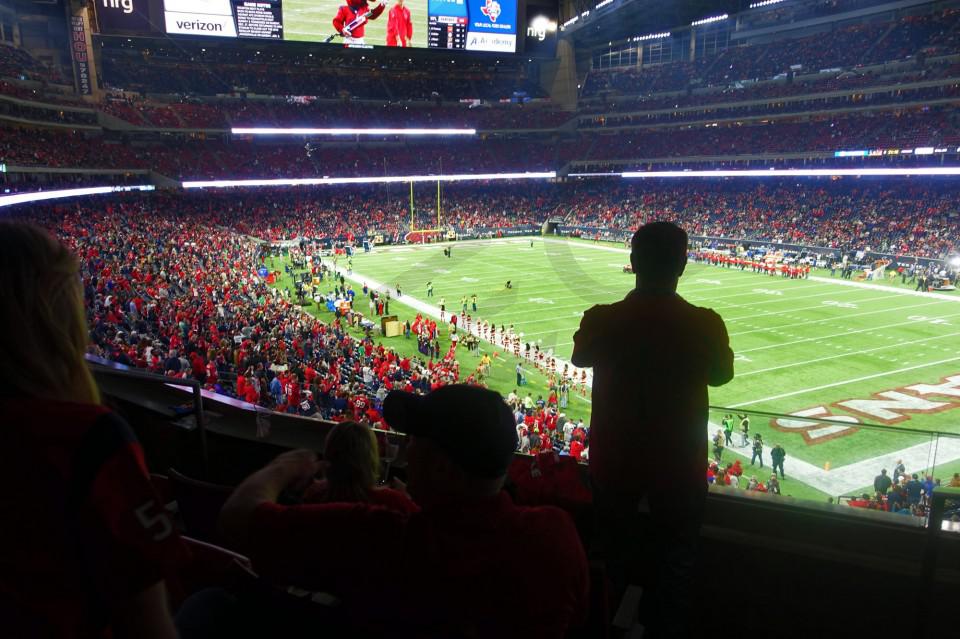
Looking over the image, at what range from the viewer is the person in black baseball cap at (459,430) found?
1575mm

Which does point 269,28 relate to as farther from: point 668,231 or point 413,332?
point 668,231

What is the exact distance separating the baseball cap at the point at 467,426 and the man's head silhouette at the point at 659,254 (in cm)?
121

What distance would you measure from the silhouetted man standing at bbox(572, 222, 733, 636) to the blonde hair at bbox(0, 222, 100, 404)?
6.13 ft

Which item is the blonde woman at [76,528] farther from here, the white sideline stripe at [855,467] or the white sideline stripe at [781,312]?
the white sideline stripe at [781,312]

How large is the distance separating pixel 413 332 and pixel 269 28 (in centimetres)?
3581

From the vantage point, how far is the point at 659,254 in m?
2.59

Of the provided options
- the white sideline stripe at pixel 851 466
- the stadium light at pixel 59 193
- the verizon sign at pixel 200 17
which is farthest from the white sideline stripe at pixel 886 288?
the verizon sign at pixel 200 17

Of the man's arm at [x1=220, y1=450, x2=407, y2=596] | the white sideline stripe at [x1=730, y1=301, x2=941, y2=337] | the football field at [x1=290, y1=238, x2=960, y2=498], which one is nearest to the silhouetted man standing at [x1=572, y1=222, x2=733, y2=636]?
the man's arm at [x1=220, y1=450, x2=407, y2=596]

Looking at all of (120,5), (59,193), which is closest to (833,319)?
(59,193)

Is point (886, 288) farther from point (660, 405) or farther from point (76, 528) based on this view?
point (76, 528)

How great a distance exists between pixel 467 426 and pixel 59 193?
128 ft

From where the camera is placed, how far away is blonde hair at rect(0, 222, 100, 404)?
127 centimetres

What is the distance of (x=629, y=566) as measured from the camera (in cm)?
276

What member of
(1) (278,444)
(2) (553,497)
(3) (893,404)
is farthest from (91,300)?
(3) (893,404)
